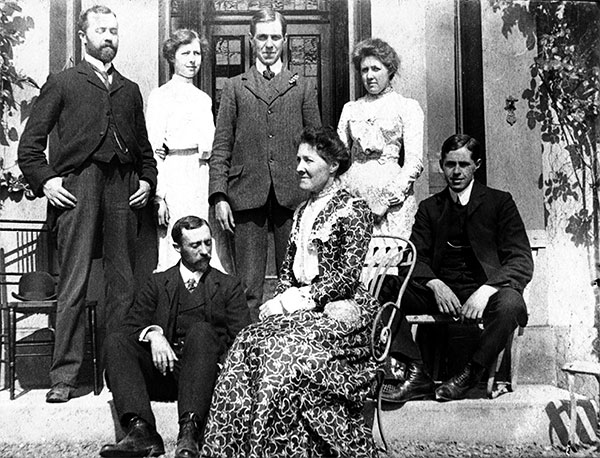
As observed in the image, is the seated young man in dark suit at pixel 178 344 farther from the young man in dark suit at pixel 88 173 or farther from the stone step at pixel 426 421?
the young man in dark suit at pixel 88 173

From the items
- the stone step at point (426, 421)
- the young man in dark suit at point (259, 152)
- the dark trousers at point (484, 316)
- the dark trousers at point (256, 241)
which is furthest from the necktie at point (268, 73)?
the stone step at point (426, 421)

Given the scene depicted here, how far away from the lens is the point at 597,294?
212 inches

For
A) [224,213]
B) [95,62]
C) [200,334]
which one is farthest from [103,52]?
[200,334]

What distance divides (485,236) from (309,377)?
1756 mm

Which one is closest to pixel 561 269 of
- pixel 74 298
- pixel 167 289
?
pixel 167 289

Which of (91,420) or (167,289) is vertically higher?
(167,289)

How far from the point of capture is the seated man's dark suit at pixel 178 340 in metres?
3.99

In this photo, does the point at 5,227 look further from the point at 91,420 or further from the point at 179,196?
the point at 91,420

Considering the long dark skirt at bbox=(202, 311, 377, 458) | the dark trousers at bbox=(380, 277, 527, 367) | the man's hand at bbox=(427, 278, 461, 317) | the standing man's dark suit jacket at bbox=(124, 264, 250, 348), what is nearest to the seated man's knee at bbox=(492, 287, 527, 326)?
the dark trousers at bbox=(380, 277, 527, 367)

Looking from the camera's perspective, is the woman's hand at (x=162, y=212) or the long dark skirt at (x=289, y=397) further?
the woman's hand at (x=162, y=212)

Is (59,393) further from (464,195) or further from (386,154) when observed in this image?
(464,195)

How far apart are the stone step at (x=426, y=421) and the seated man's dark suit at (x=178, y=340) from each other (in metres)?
0.32

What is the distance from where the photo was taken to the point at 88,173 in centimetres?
486

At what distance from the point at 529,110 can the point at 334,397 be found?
9.50ft
